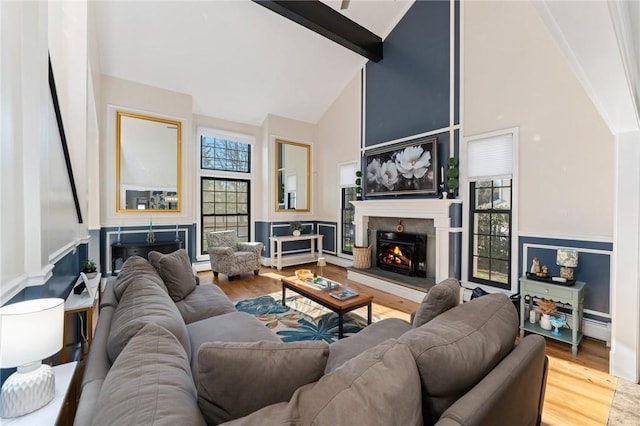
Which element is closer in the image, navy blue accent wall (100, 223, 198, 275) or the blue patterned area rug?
the blue patterned area rug

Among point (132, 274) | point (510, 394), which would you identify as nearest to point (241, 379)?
point (510, 394)

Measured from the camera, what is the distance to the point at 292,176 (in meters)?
6.51

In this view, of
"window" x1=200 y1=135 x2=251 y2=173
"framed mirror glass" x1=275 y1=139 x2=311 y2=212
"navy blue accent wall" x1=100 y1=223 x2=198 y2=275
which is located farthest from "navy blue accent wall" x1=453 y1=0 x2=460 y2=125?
"navy blue accent wall" x1=100 y1=223 x2=198 y2=275

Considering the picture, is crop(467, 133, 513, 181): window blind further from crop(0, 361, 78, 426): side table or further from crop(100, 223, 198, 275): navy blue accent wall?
crop(100, 223, 198, 275): navy blue accent wall

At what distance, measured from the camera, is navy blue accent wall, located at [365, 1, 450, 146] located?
13.6 ft

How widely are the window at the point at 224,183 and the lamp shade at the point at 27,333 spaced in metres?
4.78

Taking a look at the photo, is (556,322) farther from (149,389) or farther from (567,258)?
(149,389)

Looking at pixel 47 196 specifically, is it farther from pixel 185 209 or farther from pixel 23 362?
pixel 185 209

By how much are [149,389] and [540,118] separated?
4.11m

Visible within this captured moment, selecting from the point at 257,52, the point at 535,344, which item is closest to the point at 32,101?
the point at 535,344

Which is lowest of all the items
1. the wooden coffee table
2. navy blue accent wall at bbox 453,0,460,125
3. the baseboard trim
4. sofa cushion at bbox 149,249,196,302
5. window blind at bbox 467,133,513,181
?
the baseboard trim

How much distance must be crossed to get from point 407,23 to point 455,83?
152cm

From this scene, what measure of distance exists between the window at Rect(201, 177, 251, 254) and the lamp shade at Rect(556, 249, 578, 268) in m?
5.34

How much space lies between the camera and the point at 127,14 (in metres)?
3.79
